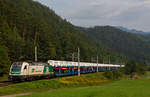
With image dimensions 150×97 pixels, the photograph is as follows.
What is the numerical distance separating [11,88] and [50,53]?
4871 centimetres

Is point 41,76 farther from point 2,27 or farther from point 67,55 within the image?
point 67,55

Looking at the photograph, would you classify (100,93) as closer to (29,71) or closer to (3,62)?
(29,71)

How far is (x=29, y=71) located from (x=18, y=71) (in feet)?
11.2

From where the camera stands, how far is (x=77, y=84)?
54.3 meters

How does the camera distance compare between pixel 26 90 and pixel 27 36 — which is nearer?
pixel 26 90

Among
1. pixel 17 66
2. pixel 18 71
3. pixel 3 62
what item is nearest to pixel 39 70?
pixel 17 66

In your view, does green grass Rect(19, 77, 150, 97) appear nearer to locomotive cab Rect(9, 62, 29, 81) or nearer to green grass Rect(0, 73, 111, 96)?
green grass Rect(0, 73, 111, 96)

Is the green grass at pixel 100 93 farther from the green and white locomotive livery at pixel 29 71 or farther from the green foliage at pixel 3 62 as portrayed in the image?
the green foliage at pixel 3 62

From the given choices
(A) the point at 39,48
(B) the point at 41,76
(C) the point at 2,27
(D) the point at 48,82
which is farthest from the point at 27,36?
(D) the point at 48,82

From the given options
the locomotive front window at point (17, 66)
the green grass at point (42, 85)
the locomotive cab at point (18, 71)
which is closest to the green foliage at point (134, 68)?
the green grass at point (42, 85)

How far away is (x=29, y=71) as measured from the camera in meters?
44.2

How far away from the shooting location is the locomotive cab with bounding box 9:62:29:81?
4097cm

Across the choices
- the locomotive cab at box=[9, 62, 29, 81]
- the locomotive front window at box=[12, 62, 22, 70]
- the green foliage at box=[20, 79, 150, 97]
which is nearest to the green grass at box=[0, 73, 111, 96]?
the locomotive cab at box=[9, 62, 29, 81]

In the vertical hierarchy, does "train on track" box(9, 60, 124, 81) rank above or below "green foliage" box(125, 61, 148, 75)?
above
